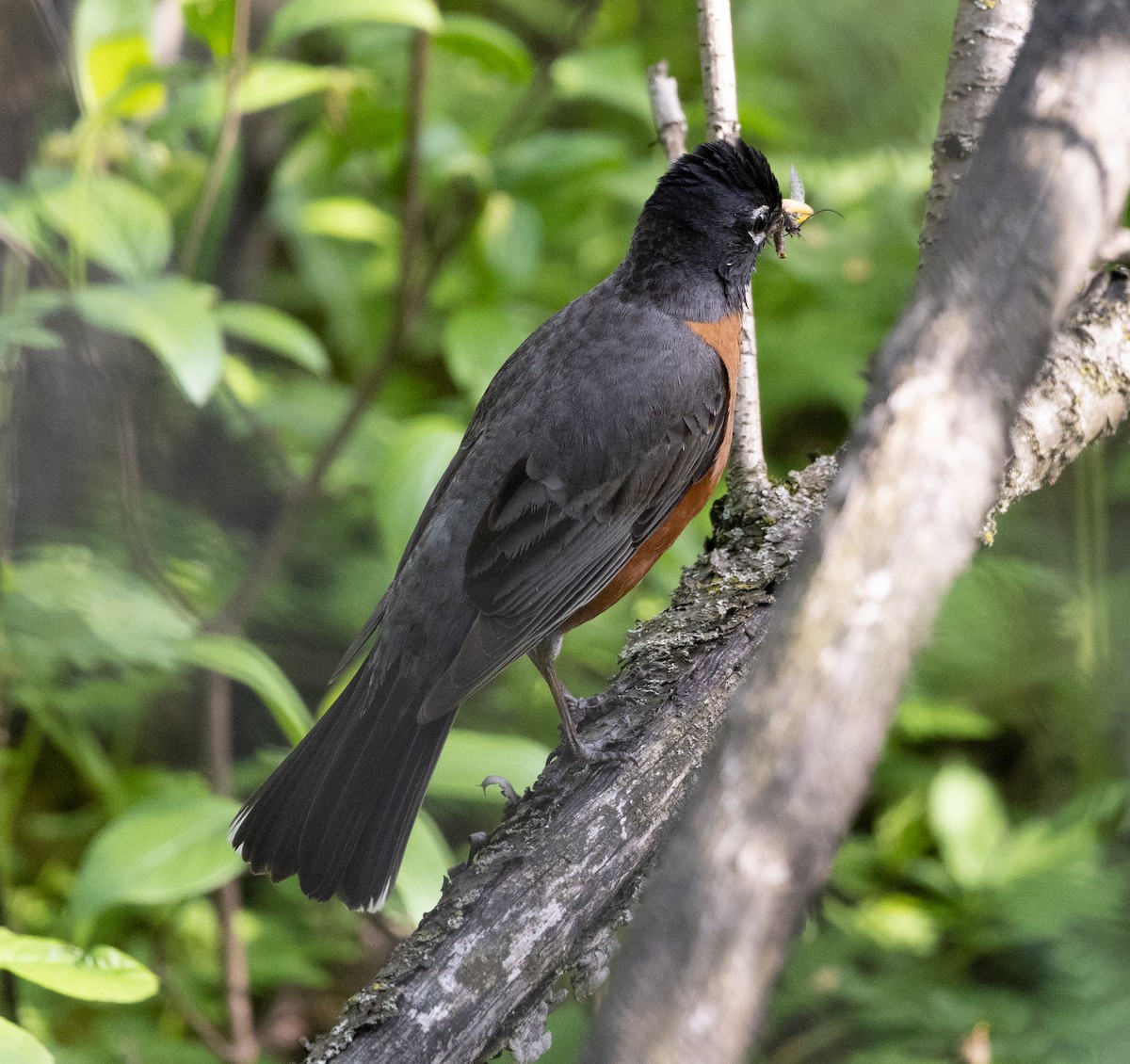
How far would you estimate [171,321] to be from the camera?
3234mm

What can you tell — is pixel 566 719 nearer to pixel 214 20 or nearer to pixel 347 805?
pixel 347 805

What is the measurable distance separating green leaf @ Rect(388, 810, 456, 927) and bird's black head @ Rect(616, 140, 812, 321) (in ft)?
5.48

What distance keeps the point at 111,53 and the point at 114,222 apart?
0.53 m

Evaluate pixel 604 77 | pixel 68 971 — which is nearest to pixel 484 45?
pixel 604 77

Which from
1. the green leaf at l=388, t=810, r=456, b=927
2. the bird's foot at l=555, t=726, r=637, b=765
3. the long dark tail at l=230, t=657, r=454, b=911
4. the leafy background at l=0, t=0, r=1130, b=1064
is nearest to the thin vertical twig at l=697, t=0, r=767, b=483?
the leafy background at l=0, t=0, r=1130, b=1064

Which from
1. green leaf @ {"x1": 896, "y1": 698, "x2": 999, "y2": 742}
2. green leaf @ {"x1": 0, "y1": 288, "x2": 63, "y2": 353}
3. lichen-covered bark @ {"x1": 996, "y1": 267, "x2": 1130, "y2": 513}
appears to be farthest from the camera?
green leaf @ {"x1": 896, "y1": 698, "x2": 999, "y2": 742}

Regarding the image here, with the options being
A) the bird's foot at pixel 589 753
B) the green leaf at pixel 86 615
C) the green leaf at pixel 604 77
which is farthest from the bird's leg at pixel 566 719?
the green leaf at pixel 604 77

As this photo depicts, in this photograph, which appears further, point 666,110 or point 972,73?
point 666,110

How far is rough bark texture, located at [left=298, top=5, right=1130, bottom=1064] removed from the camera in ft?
6.69

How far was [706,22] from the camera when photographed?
10.6ft

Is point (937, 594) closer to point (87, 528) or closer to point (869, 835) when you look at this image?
point (869, 835)

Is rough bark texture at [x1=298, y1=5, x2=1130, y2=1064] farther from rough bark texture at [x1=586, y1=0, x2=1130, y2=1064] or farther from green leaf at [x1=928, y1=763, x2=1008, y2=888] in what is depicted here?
green leaf at [x1=928, y1=763, x2=1008, y2=888]

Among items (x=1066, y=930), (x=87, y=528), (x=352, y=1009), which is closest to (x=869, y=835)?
(x=1066, y=930)

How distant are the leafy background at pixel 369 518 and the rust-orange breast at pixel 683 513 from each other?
520mm
